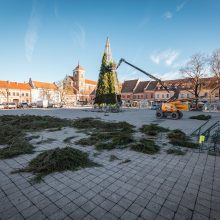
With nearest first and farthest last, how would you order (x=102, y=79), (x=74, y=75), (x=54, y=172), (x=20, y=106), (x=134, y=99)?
(x=54, y=172) < (x=102, y=79) < (x=20, y=106) < (x=134, y=99) < (x=74, y=75)

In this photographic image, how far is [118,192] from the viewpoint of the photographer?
11.4 feet

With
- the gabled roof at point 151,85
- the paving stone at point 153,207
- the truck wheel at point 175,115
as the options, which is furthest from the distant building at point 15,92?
the paving stone at point 153,207

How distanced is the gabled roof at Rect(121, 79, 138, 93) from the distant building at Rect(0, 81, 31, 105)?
45.6 metres

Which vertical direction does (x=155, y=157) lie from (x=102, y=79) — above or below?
below

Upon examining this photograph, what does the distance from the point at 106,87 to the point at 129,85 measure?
1247 inches

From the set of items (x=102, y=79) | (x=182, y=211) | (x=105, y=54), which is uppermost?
(x=105, y=54)

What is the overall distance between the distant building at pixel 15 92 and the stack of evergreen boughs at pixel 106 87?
4725 cm

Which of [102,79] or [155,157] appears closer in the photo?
[155,157]

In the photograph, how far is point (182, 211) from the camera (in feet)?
9.53

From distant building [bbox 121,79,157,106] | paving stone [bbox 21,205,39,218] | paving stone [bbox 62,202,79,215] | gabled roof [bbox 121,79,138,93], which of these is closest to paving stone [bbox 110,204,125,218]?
paving stone [bbox 62,202,79,215]

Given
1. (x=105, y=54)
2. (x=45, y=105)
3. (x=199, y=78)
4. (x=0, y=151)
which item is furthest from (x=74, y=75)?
(x=0, y=151)

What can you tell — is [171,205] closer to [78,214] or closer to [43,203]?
[78,214]

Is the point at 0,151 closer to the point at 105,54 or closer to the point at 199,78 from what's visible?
the point at 105,54

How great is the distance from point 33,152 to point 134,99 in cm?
5907
